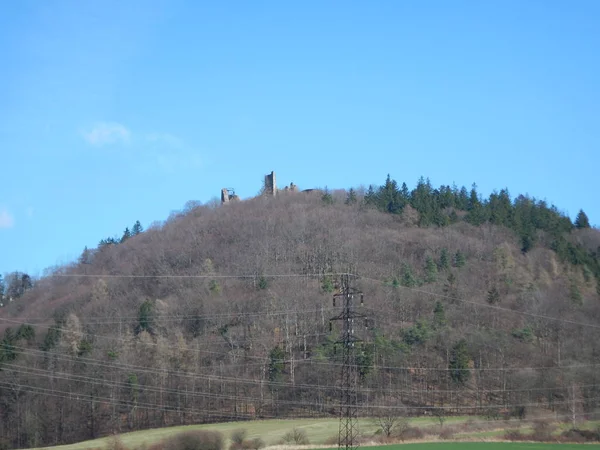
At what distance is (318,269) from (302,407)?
32.3 meters

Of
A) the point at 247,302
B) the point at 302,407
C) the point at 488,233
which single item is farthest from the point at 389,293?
the point at 488,233

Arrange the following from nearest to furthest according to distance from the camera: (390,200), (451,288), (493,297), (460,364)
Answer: (460,364) < (493,297) < (451,288) < (390,200)

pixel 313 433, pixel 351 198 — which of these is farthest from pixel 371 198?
pixel 313 433

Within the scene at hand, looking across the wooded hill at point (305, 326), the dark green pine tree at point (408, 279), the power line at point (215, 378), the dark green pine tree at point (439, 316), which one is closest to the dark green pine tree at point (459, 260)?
the wooded hill at point (305, 326)

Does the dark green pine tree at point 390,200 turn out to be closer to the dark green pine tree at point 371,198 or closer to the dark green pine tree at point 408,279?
the dark green pine tree at point 371,198

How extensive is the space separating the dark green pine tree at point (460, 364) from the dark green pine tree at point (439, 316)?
21.7ft

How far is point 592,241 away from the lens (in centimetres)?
11912

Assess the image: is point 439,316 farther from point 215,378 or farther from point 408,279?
point 215,378

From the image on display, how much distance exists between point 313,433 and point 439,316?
2773 centimetres

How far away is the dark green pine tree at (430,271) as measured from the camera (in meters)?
93.3

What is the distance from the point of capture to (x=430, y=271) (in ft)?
313

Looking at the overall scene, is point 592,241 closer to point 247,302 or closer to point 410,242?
point 410,242

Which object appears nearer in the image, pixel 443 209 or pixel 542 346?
pixel 542 346

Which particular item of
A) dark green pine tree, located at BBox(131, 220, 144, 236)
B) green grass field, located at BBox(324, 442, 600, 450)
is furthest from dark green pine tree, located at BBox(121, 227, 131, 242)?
green grass field, located at BBox(324, 442, 600, 450)
